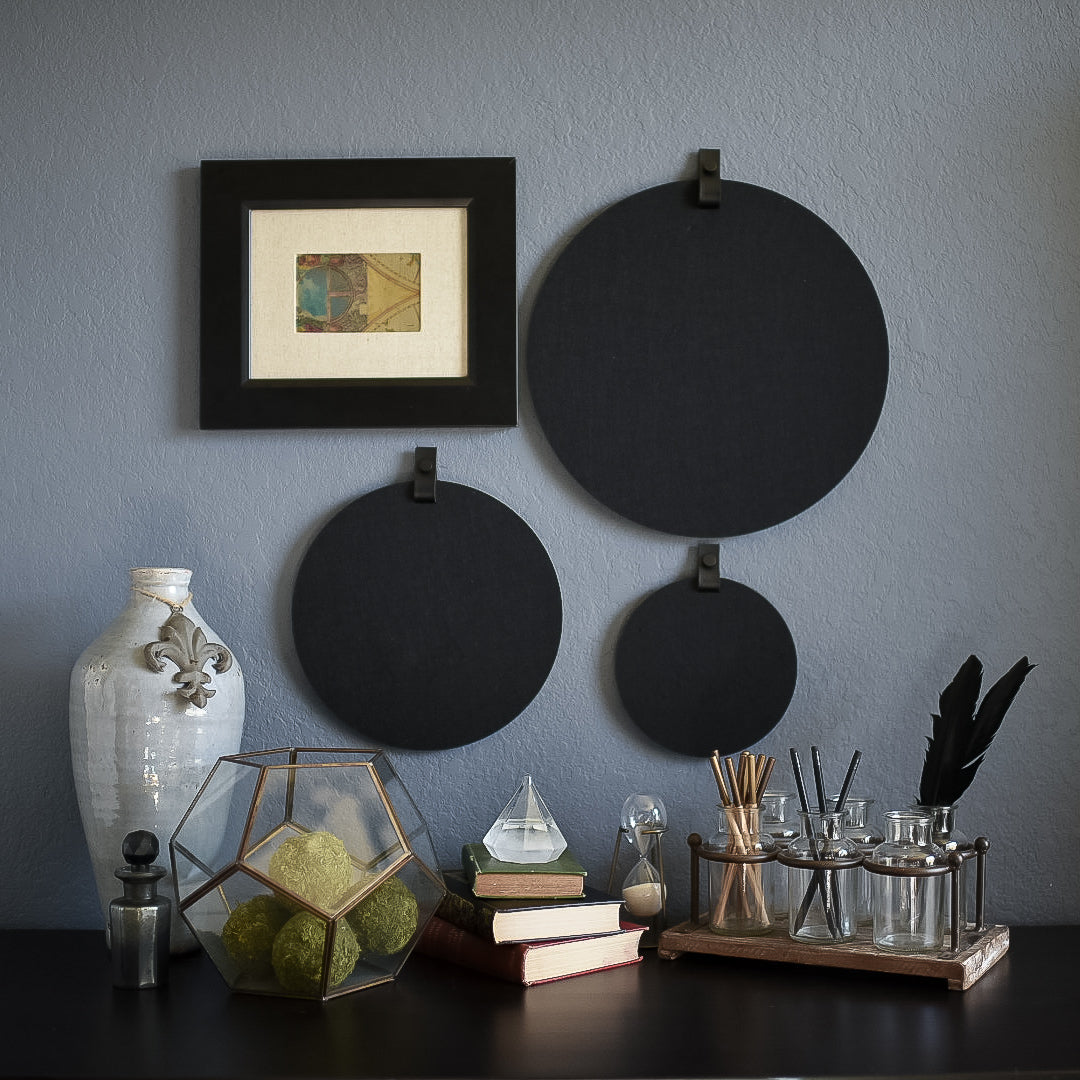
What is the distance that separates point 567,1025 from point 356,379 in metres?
0.87

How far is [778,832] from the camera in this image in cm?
138

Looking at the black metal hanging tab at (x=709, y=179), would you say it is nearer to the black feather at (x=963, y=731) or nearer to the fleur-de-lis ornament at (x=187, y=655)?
the black feather at (x=963, y=731)

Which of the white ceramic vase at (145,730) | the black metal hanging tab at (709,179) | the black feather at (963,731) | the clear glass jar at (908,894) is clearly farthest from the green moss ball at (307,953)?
the black metal hanging tab at (709,179)

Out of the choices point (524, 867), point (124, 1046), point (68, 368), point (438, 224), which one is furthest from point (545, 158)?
point (124, 1046)

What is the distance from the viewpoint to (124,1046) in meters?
1.06

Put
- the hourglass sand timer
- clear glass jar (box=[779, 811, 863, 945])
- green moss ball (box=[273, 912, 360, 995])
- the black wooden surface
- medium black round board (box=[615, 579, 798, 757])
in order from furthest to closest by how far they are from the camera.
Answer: medium black round board (box=[615, 579, 798, 757])
the hourglass sand timer
clear glass jar (box=[779, 811, 863, 945])
green moss ball (box=[273, 912, 360, 995])
the black wooden surface

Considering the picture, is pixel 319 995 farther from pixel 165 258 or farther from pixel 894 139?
pixel 894 139

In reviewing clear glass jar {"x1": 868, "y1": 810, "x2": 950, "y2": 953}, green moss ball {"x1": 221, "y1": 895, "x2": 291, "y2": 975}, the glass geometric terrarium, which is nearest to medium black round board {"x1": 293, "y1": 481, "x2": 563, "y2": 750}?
the glass geometric terrarium

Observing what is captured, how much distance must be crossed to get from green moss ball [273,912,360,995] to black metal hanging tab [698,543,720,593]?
65 cm

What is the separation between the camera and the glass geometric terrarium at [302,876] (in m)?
1.17

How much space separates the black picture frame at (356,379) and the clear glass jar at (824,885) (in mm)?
665

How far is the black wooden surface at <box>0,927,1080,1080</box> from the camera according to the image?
1003mm

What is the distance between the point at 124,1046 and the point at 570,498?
2.78 feet

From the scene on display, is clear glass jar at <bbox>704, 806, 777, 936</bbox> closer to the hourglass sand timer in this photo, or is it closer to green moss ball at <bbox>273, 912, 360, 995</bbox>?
the hourglass sand timer
